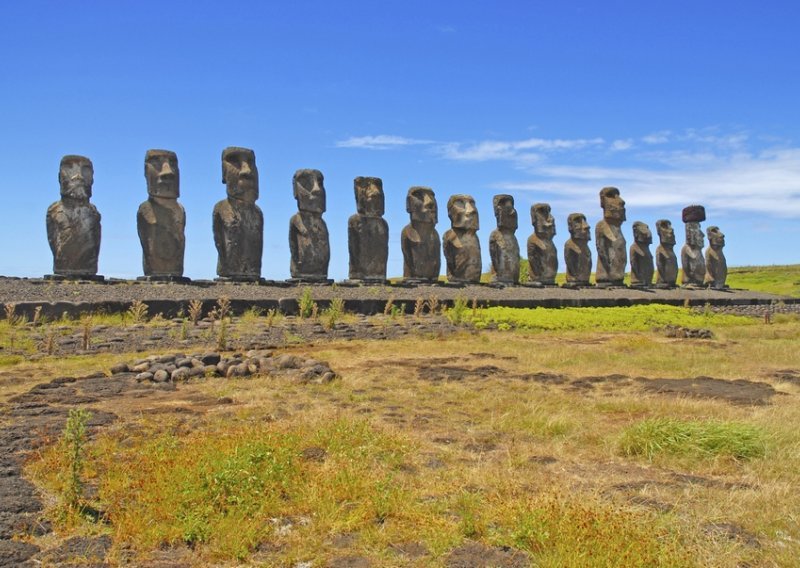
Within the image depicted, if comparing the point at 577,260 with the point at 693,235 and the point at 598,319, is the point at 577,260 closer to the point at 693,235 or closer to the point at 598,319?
the point at 693,235

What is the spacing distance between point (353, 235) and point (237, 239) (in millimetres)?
4189

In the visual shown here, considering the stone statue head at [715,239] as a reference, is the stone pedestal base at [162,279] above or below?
below

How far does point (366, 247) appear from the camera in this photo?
2217 cm

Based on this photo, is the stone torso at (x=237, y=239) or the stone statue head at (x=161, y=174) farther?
the stone torso at (x=237, y=239)

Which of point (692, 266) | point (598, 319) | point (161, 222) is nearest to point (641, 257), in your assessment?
point (692, 266)

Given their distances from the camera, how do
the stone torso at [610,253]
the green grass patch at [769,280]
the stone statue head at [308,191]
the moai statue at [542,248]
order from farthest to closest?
the green grass patch at [769,280], the stone torso at [610,253], the moai statue at [542,248], the stone statue head at [308,191]

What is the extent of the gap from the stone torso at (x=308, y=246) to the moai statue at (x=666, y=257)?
17911 millimetres

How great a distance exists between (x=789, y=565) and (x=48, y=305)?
12.7m

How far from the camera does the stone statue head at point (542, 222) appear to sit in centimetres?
2777

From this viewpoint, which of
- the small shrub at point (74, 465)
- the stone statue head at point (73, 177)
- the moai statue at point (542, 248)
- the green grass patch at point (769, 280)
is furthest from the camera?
the green grass patch at point (769, 280)

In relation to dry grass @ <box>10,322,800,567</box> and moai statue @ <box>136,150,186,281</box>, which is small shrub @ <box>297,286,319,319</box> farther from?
dry grass @ <box>10,322,800,567</box>

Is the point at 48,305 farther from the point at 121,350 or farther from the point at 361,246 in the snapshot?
the point at 361,246

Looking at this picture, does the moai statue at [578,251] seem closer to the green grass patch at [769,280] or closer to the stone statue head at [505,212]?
the stone statue head at [505,212]

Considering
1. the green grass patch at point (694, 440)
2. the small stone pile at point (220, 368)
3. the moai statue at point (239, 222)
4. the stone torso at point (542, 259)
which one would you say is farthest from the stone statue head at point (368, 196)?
the green grass patch at point (694, 440)
